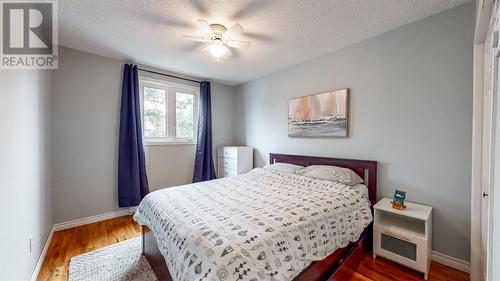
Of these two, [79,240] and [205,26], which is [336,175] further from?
[79,240]

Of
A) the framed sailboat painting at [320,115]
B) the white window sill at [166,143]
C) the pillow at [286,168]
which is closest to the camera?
the framed sailboat painting at [320,115]

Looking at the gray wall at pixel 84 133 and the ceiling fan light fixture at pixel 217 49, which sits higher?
the ceiling fan light fixture at pixel 217 49

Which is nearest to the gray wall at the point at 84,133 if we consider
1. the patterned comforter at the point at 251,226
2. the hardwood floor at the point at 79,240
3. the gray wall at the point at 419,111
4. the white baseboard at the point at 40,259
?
the hardwood floor at the point at 79,240

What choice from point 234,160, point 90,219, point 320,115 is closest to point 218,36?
point 320,115

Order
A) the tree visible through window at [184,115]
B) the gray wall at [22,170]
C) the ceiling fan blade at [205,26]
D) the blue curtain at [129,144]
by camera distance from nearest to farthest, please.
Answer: the gray wall at [22,170], the ceiling fan blade at [205,26], the blue curtain at [129,144], the tree visible through window at [184,115]

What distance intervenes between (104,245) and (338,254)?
→ 2.53 m

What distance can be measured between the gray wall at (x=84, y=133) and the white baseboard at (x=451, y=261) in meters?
4.12

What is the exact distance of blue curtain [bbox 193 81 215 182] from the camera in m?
4.03

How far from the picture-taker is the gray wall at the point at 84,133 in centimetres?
277

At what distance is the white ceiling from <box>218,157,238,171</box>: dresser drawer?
1914 mm

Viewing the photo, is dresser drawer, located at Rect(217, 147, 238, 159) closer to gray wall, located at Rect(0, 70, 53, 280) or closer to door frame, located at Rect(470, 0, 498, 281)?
gray wall, located at Rect(0, 70, 53, 280)

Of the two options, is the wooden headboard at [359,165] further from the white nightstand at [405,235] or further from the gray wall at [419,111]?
the white nightstand at [405,235]

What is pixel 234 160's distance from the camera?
13.1 feet

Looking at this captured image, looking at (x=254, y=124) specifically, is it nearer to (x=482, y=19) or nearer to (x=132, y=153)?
(x=132, y=153)
